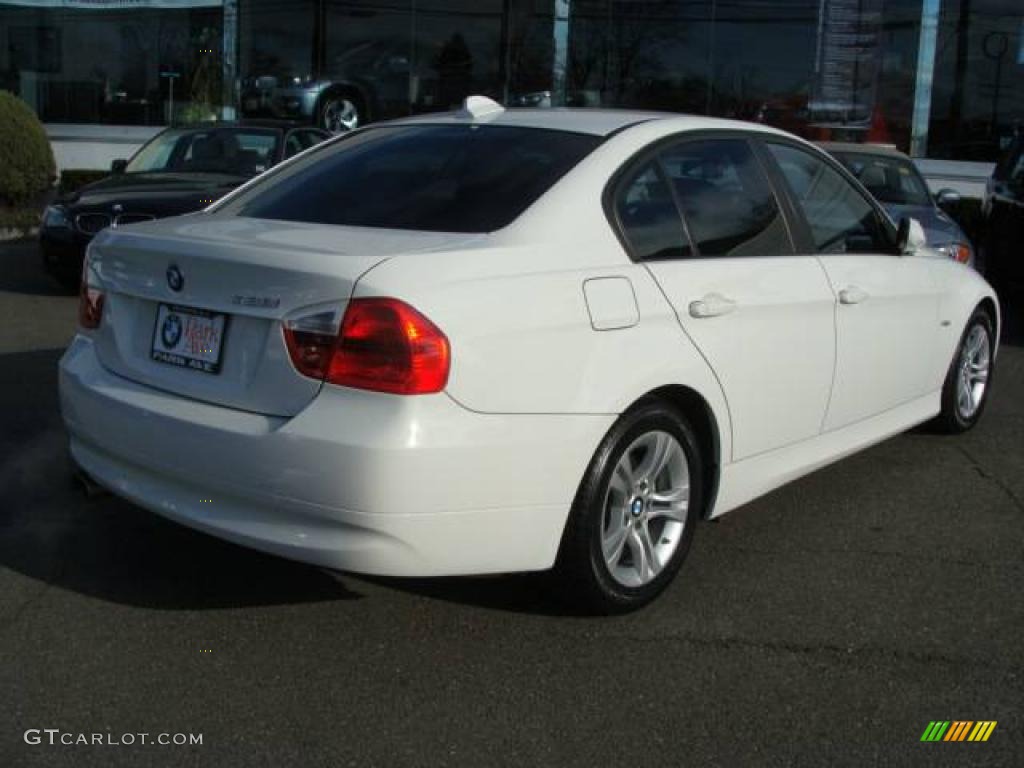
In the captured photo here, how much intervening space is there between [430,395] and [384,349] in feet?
0.56

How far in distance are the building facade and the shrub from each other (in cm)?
451

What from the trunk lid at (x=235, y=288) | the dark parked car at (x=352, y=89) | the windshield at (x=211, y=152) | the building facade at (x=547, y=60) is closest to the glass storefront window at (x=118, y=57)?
the building facade at (x=547, y=60)

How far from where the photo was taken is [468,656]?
11.6 ft

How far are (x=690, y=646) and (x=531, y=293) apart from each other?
119 centimetres

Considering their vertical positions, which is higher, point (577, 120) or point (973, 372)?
point (577, 120)

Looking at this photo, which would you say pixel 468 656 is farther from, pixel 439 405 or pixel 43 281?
pixel 43 281

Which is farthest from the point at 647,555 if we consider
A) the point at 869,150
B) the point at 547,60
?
the point at 547,60

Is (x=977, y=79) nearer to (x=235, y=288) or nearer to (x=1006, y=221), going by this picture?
(x=1006, y=221)

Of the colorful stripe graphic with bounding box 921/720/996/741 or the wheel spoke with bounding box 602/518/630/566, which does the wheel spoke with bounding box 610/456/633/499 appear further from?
the colorful stripe graphic with bounding box 921/720/996/741

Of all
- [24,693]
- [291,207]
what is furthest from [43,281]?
[24,693]

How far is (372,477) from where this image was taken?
3143mm

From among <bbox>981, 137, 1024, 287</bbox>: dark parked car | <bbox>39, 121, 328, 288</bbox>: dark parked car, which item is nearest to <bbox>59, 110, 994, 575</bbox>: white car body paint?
<bbox>39, 121, 328, 288</bbox>: dark parked car

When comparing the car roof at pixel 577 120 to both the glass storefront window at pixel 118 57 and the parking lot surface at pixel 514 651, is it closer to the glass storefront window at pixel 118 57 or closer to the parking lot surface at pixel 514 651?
the parking lot surface at pixel 514 651

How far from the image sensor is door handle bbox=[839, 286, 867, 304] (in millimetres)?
4621
